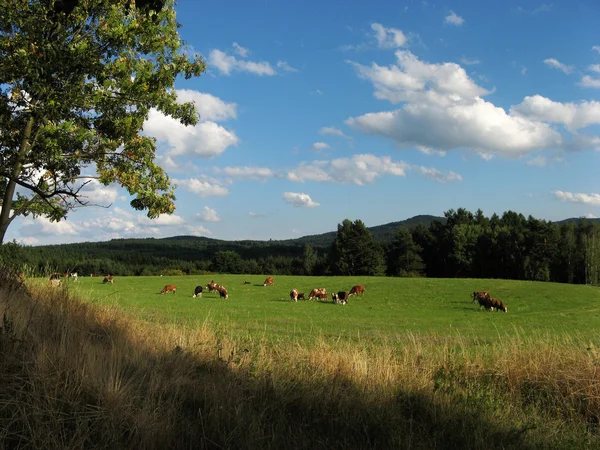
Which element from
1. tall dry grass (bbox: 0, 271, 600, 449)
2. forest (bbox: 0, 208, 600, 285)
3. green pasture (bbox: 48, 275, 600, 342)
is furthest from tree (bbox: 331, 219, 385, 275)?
tall dry grass (bbox: 0, 271, 600, 449)

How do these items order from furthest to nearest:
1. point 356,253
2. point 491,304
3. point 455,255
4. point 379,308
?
point 455,255 < point 356,253 < point 379,308 < point 491,304

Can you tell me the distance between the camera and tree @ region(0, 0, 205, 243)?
1098cm

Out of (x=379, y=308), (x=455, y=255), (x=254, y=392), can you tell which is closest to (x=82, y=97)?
(x=254, y=392)

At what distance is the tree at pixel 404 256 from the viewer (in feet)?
320

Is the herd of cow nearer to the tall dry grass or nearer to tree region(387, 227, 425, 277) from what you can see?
the tall dry grass

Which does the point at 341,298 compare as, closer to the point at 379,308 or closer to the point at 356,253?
the point at 379,308

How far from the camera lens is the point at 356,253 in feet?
310

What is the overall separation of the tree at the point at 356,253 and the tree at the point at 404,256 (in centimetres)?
476

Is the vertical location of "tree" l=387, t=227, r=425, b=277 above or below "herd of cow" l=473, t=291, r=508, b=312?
above

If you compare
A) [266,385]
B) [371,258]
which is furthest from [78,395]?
[371,258]

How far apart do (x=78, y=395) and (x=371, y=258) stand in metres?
91.1

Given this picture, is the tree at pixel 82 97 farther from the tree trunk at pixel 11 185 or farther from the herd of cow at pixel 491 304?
the herd of cow at pixel 491 304

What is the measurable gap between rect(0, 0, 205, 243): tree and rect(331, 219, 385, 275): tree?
261ft

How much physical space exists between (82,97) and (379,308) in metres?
22.5
